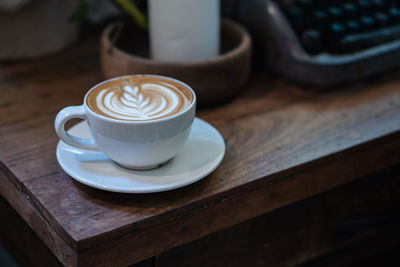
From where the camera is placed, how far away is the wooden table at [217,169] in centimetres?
58

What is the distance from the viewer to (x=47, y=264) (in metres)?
0.76

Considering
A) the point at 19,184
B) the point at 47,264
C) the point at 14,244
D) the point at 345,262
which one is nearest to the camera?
the point at 19,184

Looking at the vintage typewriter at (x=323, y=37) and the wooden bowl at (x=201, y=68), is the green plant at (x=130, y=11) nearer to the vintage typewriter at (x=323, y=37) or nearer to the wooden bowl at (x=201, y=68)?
the wooden bowl at (x=201, y=68)

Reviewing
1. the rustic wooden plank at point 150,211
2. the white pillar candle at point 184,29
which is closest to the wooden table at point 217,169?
the rustic wooden plank at point 150,211

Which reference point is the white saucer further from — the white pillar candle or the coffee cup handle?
the white pillar candle

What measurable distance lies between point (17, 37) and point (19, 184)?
42 centimetres

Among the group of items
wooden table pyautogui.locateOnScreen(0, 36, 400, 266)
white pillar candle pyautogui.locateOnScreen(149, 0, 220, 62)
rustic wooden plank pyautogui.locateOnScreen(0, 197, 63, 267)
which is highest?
white pillar candle pyautogui.locateOnScreen(149, 0, 220, 62)

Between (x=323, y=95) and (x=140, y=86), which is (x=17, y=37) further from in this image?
(x=323, y=95)

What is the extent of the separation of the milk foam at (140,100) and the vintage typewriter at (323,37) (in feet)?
1.05

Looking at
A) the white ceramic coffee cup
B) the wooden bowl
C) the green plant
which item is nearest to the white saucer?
the white ceramic coffee cup

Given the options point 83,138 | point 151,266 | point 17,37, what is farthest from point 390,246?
point 17,37

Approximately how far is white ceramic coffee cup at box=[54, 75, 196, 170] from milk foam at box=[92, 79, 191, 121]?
0.06ft

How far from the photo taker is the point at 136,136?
22.7 inches

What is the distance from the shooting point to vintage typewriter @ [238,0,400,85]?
89 centimetres
